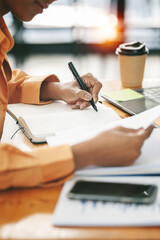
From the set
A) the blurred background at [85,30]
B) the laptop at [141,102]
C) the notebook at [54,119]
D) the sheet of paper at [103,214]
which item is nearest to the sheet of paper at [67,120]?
the notebook at [54,119]

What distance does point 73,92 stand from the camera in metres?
1.22

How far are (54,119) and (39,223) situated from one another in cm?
48

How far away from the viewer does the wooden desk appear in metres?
0.56

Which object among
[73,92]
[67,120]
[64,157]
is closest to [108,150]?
[64,157]

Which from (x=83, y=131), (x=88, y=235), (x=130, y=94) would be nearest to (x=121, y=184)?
(x=88, y=235)

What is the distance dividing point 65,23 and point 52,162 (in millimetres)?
4862

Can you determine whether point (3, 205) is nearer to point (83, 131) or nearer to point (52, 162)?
point (52, 162)

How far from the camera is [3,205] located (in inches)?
26.0

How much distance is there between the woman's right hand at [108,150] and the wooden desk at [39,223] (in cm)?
9

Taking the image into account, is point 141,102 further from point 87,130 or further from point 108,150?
point 108,150

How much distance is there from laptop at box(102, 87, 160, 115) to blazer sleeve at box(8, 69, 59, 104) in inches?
10.6

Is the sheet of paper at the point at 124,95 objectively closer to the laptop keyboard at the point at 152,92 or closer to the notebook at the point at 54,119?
the laptop keyboard at the point at 152,92

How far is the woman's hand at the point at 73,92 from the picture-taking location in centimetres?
117

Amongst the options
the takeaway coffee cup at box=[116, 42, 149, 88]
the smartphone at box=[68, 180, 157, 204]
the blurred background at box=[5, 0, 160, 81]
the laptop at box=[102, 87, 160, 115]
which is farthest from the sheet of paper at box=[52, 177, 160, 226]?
the blurred background at box=[5, 0, 160, 81]
